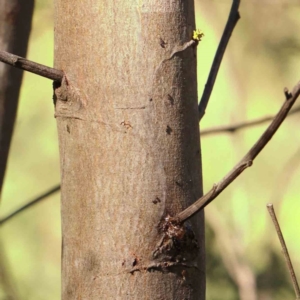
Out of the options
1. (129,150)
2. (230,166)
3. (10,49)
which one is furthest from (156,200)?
(230,166)

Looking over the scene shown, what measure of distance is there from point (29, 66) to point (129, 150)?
0.14 metres

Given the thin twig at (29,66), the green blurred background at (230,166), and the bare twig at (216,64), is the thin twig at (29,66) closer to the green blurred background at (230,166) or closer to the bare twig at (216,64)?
the bare twig at (216,64)

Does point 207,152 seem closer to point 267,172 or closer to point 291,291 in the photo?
A: point 267,172

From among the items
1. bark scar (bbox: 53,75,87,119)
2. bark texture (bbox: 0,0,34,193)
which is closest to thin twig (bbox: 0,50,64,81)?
bark scar (bbox: 53,75,87,119)

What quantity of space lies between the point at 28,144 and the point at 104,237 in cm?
143

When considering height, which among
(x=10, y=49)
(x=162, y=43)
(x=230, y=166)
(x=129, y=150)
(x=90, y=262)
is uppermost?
(x=230, y=166)

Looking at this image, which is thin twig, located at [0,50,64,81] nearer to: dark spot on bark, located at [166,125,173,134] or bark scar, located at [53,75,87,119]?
bark scar, located at [53,75,87,119]

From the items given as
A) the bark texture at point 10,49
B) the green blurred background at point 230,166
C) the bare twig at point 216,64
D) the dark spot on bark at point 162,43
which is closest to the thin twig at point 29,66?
the dark spot on bark at point 162,43

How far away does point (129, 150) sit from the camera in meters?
0.57

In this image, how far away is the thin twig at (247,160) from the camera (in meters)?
0.45

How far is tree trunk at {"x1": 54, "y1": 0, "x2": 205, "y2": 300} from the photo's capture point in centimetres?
57

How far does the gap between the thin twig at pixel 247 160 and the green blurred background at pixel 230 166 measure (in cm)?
132

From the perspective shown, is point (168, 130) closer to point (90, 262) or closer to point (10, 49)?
point (90, 262)

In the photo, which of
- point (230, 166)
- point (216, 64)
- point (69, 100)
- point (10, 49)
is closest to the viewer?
point (69, 100)
